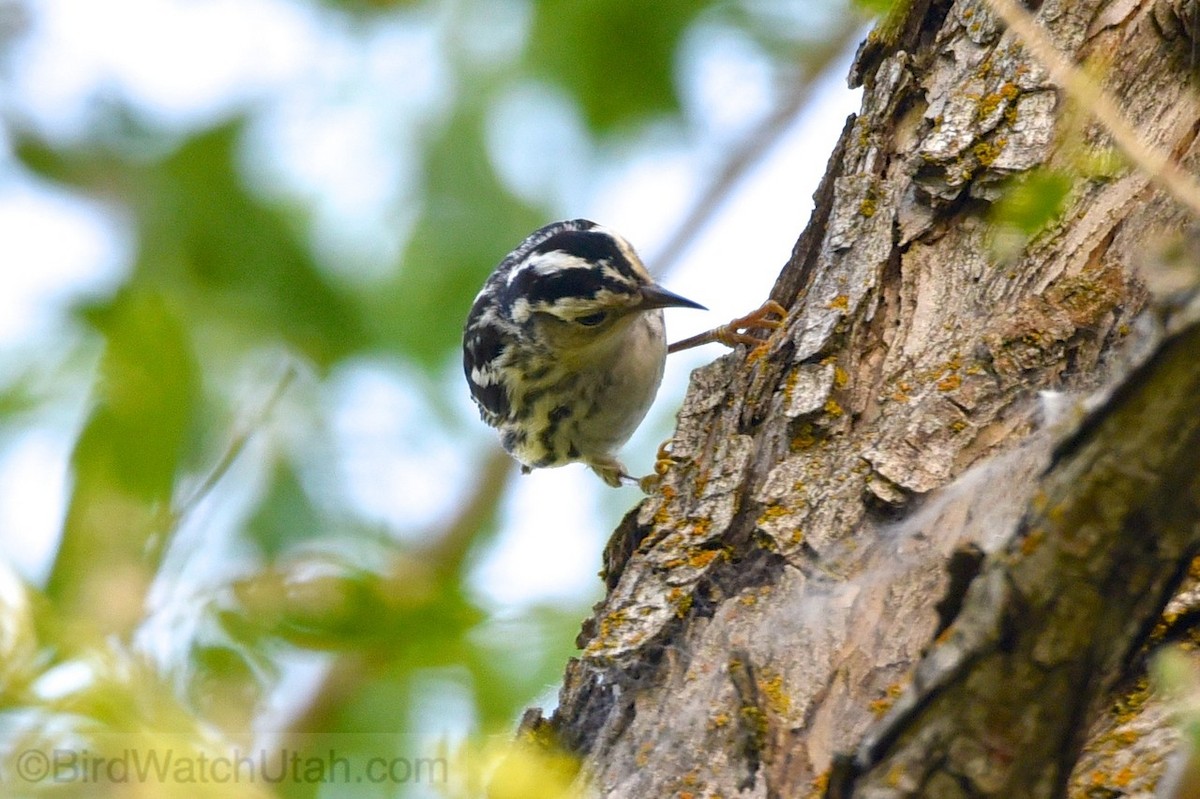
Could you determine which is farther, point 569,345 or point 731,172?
point 731,172

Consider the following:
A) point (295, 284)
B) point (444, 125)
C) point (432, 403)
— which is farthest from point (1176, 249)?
point (432, 403)

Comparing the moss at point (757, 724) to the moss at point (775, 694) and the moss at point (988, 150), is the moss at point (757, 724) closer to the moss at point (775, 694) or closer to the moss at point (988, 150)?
A: the moss at point (775, 694)

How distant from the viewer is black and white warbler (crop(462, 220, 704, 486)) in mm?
5129

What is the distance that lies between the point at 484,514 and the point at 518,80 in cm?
Answer: 226

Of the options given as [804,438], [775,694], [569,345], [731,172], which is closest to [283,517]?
[804,438]

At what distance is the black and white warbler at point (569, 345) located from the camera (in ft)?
16.8

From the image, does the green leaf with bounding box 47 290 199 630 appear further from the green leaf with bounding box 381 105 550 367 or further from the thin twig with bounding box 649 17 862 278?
the thin twig with bounding box 649 17 862 278

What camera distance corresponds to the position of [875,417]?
2887 mm

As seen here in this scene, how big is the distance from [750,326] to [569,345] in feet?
5.08

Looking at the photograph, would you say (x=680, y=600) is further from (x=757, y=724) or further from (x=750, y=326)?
(x=750, y=326)

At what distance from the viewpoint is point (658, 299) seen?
5.00m

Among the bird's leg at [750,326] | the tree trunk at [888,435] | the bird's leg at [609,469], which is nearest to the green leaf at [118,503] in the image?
the tree trunk at [888,435]

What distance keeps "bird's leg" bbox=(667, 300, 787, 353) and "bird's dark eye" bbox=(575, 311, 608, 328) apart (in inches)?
20.0

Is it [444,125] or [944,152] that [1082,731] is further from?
[444,125]
